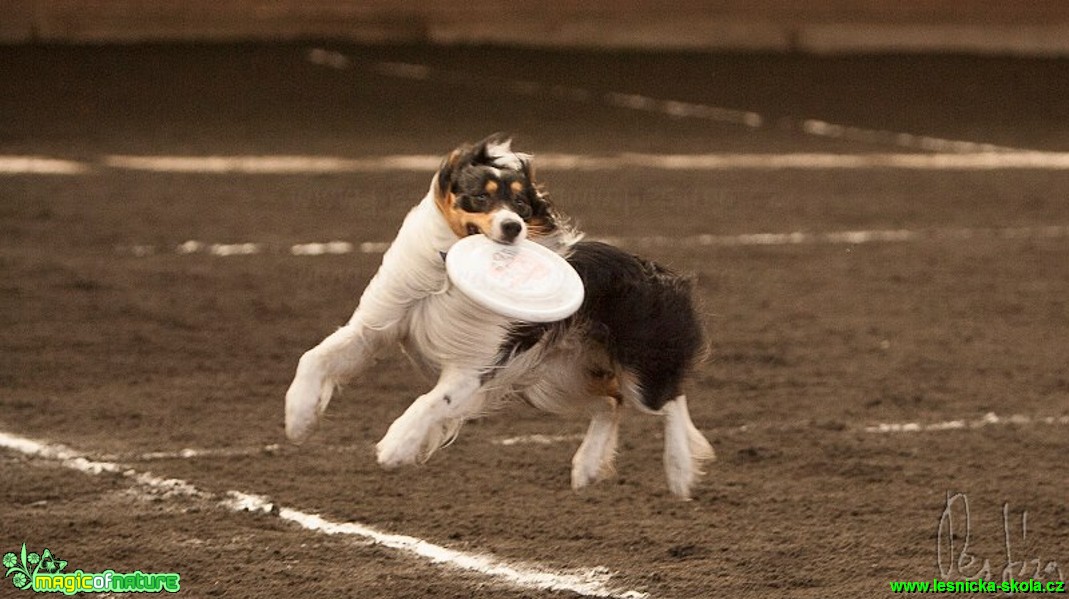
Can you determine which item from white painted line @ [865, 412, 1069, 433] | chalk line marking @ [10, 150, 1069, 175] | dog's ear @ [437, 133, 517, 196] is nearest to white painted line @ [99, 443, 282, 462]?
dog's ear @ [437, 133, 517, 196]

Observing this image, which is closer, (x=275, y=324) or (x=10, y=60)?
(x=275, y=324)

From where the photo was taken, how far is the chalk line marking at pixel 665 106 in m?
14.8

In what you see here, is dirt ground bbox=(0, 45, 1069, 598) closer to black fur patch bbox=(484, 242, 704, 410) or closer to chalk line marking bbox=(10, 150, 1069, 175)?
chalk line marking bbox=(10, 150, 1069, 175)

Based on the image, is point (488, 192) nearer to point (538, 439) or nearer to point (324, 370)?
point (324, 370)

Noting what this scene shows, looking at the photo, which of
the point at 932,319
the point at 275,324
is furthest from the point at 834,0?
the point at 275,324

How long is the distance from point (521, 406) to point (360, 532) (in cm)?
71

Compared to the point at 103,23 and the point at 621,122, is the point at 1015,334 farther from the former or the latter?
the point at 103,23

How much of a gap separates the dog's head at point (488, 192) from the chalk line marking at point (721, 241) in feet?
16.5

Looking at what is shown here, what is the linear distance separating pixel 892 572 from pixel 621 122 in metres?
10.7

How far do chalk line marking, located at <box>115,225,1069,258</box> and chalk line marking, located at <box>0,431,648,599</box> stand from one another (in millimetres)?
3658

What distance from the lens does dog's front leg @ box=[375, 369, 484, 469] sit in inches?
173

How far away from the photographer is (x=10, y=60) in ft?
53.5
